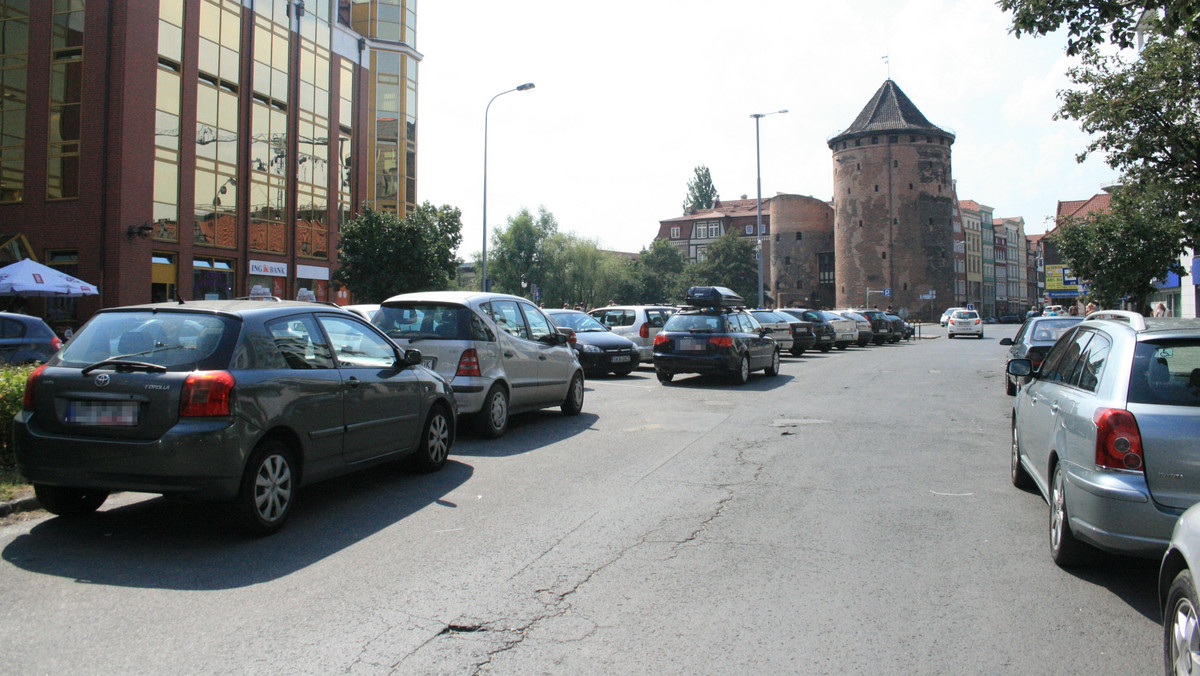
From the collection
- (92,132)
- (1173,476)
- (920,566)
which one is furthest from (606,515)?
(92,132)

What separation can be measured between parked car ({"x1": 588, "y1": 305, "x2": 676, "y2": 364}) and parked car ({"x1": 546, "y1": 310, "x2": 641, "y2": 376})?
2.17 metres

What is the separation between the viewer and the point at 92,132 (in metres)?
24.7

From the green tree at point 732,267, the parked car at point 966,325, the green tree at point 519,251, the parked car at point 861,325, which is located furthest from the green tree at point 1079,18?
the green tree at point 732,267

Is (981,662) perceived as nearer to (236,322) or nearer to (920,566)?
(920,566)

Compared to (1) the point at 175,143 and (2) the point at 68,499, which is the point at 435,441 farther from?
(1) the point at 175,143

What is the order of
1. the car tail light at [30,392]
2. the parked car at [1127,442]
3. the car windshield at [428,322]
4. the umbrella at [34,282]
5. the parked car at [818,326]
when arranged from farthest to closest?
1. the parked car at [818,326]
2. the umbrella at [34,282]
3. the car windshield at [428,322]
4. the car tail light at [30,392]
5. the parked car at [1127,442]

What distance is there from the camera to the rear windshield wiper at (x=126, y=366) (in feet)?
17.3

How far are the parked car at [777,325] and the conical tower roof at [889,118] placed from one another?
63460 millimetres

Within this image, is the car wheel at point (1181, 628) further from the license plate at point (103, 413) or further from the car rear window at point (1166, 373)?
the license plate at point (103, 413)

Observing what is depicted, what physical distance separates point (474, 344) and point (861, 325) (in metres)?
31.9

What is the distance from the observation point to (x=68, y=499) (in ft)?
18.9

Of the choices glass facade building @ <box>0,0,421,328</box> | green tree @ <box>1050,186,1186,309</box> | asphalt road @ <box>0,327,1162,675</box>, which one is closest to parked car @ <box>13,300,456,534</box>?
asphalt road @ <box>0,327,1162,675</box>

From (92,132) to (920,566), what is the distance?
27165 millimetres

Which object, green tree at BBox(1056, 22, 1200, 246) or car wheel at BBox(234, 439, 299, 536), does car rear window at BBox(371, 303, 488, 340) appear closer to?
car wheel at BBox(234, 439, 299, 536)
